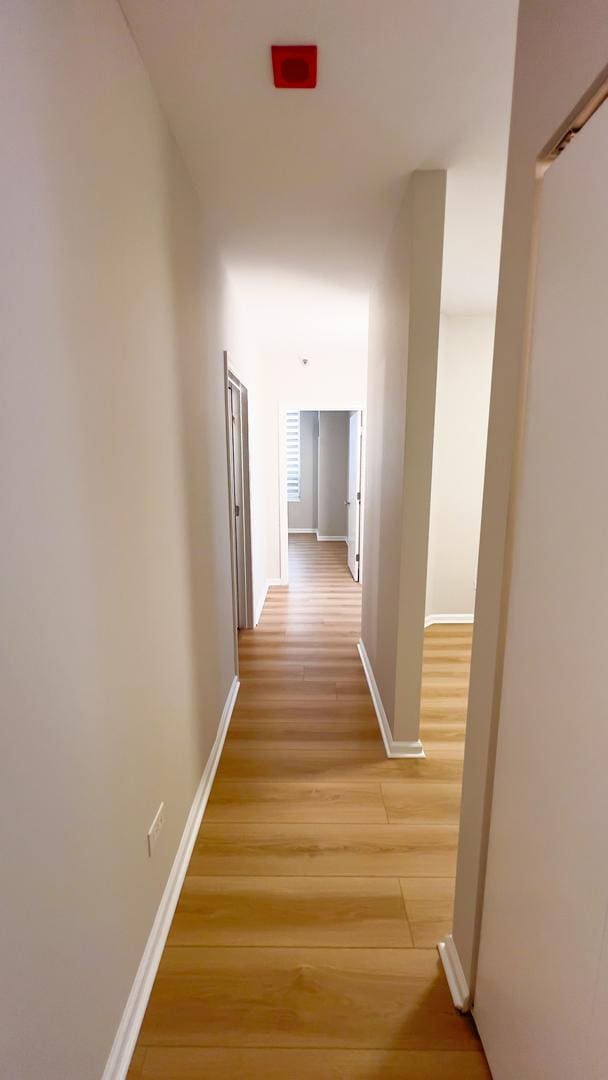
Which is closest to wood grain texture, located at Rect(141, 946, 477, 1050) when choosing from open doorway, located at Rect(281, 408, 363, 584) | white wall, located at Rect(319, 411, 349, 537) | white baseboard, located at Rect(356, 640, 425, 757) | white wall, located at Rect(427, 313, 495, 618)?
white baseboard, located at Rect(356, 640, 425, 757)

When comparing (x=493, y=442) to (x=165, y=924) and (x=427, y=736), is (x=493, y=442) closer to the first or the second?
(x=165, y=924)

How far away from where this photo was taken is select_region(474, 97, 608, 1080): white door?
73 centimetres

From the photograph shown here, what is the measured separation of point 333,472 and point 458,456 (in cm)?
424

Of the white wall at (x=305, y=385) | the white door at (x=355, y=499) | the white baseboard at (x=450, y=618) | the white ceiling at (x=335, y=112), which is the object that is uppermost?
the white ceiling at (x=335, y=112)

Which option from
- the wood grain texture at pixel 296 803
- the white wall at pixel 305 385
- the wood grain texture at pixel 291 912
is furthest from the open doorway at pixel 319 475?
the wood grain texture at pixel 291 912

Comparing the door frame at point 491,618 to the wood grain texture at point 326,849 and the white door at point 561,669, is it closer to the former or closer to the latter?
the white door at point 561,669

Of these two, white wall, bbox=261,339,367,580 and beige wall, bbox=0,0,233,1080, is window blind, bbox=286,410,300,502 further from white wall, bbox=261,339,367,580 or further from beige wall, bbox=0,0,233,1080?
beige wall, bbox=0,0,233,1080

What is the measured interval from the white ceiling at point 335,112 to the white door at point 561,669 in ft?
2.69

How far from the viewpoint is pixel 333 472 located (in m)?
8.26

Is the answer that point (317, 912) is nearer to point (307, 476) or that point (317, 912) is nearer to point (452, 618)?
point (452, 618)

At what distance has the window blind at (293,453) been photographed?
27.6ft

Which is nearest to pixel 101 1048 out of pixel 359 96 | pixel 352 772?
pixel 352 772

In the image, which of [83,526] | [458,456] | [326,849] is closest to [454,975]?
[326,849]

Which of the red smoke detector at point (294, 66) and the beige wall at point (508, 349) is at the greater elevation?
the red smoke detector at point (294, 66)
